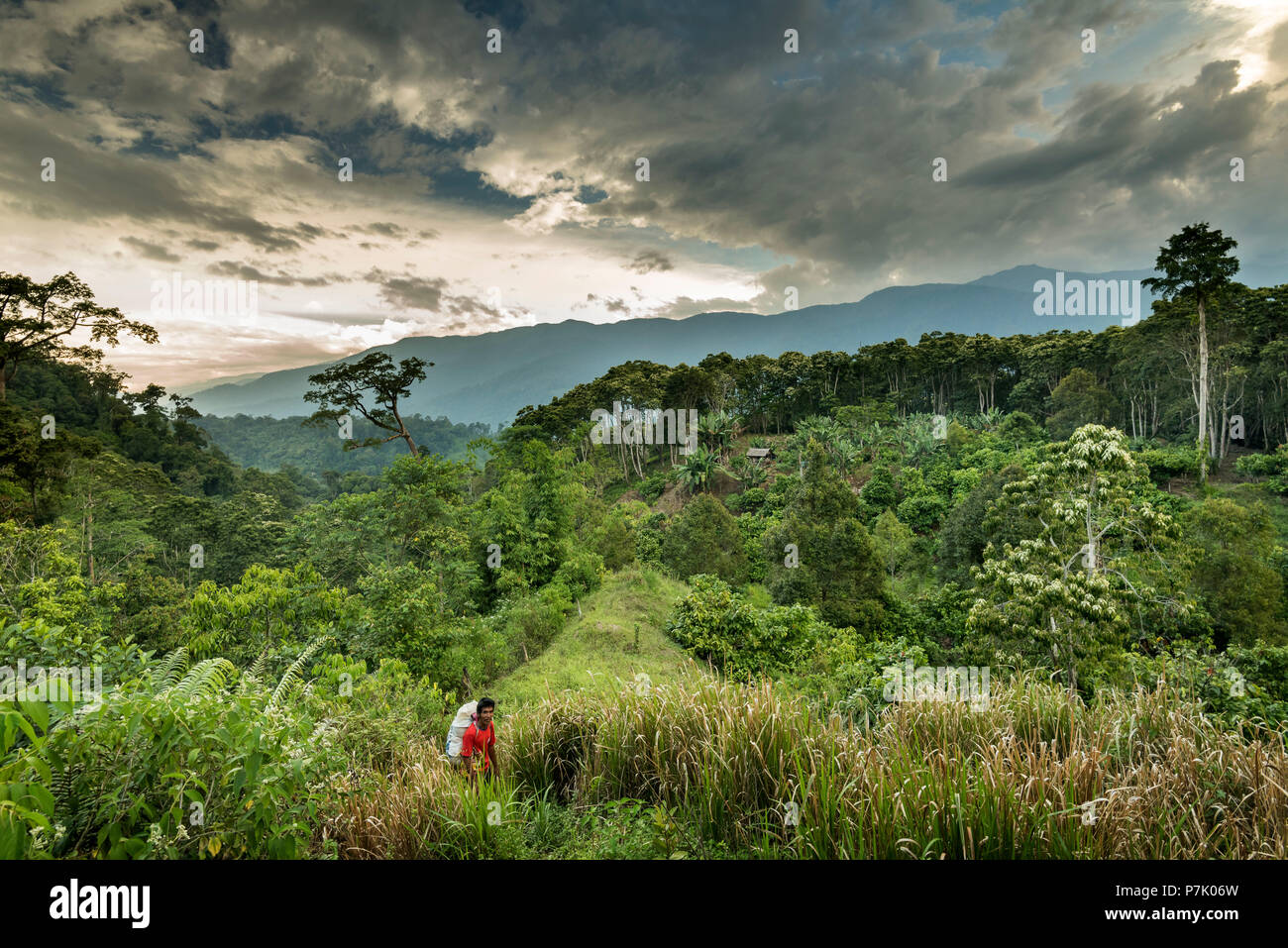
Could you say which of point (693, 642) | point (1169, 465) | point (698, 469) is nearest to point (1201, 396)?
point (1169, 465)

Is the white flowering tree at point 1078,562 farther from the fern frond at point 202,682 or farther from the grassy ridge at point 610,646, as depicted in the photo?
the fern frond at point 202,682

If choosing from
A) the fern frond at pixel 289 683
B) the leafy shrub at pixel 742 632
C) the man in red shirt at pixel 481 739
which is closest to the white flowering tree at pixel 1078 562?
the leafy shrub at pixel 742 632

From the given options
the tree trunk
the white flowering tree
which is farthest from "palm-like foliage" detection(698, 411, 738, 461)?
the white flowering tree

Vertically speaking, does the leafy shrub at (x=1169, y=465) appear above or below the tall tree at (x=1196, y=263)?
below

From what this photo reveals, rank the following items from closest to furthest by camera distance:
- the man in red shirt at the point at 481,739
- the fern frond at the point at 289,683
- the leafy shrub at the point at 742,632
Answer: the fern frond at the point at 289,683
the man in red shirt at the point at 481,739
the leafy shrub at the point at 742,632

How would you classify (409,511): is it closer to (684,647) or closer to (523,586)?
(523,586)

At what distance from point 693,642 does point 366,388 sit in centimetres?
1609

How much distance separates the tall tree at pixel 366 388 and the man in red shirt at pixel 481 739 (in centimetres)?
1717

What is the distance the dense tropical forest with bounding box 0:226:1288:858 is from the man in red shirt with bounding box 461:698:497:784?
0.63 feet

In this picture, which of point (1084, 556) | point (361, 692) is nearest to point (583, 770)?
point (361, 692)

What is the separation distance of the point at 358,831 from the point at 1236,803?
172 inches

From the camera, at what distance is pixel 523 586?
17.9 metres

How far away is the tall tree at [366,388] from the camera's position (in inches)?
784

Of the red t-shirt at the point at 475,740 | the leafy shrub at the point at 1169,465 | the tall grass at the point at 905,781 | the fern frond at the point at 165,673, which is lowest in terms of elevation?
the red t-shirt at the point at 475,740
